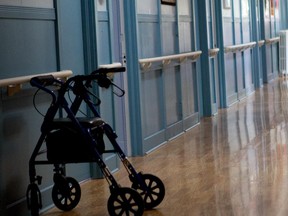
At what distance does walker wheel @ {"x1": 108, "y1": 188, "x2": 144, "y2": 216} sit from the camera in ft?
13.5

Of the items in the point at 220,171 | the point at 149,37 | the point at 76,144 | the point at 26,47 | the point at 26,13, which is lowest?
the point at 220,171

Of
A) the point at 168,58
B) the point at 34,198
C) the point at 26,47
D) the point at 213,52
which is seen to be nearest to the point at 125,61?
the point at 168,58

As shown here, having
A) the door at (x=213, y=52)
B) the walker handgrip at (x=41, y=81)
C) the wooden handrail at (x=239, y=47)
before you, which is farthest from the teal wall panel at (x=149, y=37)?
the wooden handrail at (x=239, y=47)

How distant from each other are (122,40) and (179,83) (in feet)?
5.89

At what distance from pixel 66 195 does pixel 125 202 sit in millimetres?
658

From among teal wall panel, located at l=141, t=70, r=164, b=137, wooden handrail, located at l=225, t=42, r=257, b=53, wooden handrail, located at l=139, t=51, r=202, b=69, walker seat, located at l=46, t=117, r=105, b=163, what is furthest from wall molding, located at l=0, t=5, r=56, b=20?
wooden handrail, located at l=225, t=42, r=257, b=53

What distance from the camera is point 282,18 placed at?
752 inches

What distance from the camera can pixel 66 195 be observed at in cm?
462

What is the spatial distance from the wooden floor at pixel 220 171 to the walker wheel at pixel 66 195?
0.19ft

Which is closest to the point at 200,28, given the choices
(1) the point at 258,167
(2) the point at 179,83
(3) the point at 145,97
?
(2) the point at 179,83

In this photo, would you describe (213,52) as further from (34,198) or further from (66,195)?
(34,198)

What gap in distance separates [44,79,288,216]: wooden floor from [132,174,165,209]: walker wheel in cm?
6

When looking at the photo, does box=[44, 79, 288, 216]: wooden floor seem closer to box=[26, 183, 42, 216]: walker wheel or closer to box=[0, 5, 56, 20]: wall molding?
box=[26, 183, 42, 216]: walker wheel

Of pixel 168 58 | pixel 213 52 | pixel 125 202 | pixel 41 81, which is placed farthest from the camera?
pixel 213 52
